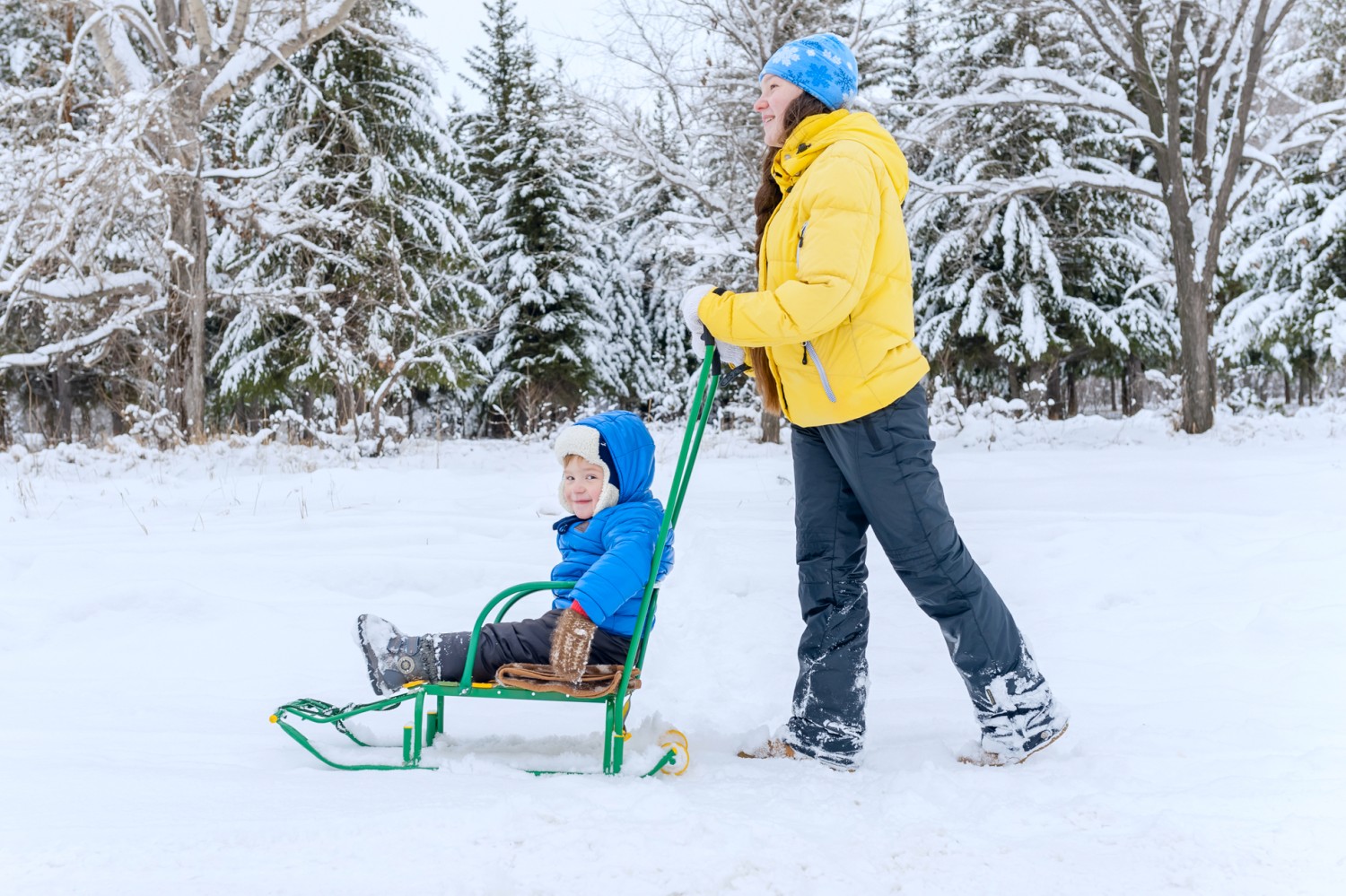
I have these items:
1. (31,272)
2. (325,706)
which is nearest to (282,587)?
(325,706)

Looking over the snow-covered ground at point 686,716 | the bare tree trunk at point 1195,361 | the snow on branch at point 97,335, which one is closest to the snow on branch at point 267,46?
the snow on branch at point 97,335

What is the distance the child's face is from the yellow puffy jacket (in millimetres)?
655

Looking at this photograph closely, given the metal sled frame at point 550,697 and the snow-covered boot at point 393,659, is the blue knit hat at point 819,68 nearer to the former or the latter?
the metal sled frame at point 550,697

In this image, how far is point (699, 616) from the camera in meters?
4.57

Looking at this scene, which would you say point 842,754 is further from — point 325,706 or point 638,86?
point 638,86

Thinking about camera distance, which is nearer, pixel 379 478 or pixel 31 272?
pixel 379 478

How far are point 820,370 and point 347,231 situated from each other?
13408 mm

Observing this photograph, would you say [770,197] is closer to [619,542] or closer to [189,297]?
[619,542]

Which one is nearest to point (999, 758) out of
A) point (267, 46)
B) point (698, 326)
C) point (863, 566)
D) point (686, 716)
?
point (863, 566)

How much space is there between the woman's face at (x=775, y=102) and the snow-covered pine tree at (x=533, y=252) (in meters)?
20.5

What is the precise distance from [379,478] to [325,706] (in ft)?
19.0

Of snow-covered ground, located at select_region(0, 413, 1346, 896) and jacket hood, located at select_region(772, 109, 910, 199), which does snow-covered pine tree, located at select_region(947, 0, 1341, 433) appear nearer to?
snow-covered ground, located at select_region(0, 413, 1346, 896)

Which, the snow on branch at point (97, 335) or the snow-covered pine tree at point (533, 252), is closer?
the snow on branch at point (97, 335)

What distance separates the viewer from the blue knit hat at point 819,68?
276 centimetres
